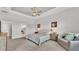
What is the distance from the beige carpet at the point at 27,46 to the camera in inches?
90.3

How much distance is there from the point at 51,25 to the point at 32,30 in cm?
47

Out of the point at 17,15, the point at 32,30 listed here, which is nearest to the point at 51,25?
the point at 32,30

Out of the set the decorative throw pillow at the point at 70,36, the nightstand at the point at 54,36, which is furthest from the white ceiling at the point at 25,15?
the decorative throw pillow at the point at 70,36

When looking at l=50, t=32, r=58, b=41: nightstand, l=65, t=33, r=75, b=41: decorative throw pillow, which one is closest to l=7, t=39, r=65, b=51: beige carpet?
l=50, t=32, r=58, b=41: nightstand

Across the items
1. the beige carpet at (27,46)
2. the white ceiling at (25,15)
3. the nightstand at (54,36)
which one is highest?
the white ceiling at (25,15)

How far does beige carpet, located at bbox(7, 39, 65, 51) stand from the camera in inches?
90.3

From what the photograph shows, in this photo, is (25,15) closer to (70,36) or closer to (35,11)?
(35,11)

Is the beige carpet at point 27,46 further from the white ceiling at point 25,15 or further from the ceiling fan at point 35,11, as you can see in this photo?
the ceiling fan at point 35,11

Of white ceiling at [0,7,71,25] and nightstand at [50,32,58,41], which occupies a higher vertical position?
white ceiling at [0,7,71,25]

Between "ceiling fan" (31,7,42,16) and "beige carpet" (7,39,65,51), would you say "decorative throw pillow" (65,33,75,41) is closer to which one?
"beige carpet" (7,39,65,51)

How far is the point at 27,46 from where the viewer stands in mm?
2328

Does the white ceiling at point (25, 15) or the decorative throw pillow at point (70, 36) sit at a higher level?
the white ceiling at point (25, 15)
